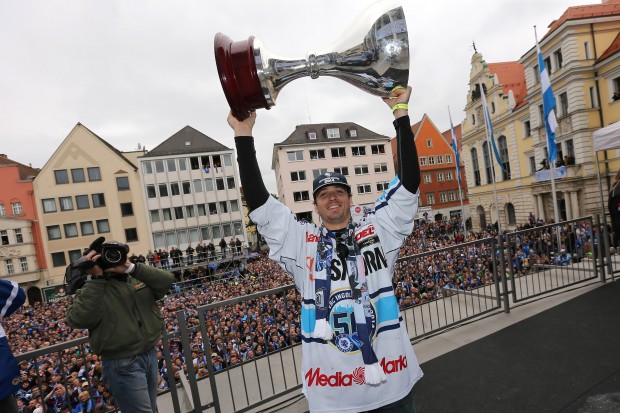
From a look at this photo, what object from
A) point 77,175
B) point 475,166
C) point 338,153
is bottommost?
point 475,166

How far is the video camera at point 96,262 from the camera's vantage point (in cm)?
261

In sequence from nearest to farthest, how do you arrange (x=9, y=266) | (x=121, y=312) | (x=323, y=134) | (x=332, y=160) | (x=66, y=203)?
1. (x=121, y=312)
2. (x=9, y=266)
3. (x=66, y=203)
4. (x=332, y=160)
5. (x=323, y=134)

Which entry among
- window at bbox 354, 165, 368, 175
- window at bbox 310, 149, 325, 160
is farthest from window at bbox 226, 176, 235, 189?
window at bbox 354, 165, 368, 175

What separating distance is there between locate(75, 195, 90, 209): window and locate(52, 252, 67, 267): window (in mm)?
5097

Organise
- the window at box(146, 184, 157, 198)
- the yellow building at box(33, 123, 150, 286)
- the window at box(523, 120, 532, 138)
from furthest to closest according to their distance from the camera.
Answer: the window at box(146, 184, 157, 198) → the yellow building at box(33, 123, 150, 286) → the window at box(523, 120, 532, 138)

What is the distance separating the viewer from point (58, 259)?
1326 inches

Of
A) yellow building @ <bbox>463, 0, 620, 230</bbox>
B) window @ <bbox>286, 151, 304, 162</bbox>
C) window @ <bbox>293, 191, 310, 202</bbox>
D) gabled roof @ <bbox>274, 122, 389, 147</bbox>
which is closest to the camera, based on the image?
yellow building @ <bbox>463, 0, 620, 230</bbox>

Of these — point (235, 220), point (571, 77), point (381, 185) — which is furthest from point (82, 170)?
point (571, 77)

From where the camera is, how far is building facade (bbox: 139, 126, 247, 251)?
120 ft

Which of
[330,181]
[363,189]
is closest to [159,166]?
[363,189]

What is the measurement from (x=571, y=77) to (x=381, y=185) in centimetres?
2469

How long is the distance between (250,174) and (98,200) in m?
39.8

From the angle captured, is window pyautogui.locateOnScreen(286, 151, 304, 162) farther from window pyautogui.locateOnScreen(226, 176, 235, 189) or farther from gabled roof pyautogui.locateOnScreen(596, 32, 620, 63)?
gabled roof pyautogui.locateOnScreen(596, 32, 620, 63)

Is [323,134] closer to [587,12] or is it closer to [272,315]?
[587,12]
